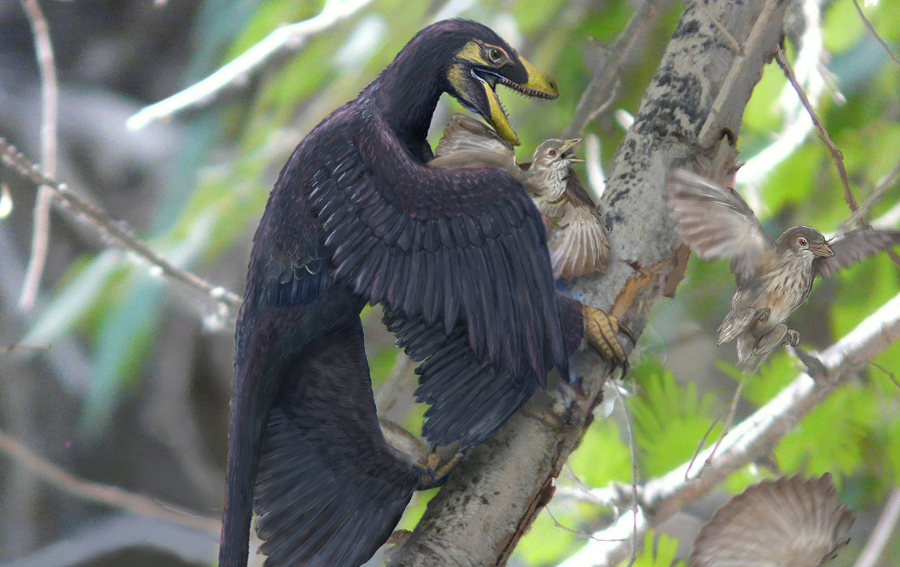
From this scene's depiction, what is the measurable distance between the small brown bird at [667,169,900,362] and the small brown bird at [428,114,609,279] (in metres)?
0.07

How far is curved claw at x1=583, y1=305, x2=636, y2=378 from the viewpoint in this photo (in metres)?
0.53

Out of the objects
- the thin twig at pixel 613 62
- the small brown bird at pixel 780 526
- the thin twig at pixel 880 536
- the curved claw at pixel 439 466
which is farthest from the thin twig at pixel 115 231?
the thin twig at pixel 880 536

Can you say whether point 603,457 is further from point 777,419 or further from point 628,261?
point 628,261

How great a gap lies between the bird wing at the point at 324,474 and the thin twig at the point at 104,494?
38 cm

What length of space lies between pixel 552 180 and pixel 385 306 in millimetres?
166

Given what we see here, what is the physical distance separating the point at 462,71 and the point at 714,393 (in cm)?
52

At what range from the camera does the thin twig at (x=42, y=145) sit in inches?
34.1

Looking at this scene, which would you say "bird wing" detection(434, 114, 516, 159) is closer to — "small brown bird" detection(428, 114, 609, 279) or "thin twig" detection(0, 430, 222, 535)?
"small brown bird" detection(428, 114, 609, 279)

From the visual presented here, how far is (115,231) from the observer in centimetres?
81

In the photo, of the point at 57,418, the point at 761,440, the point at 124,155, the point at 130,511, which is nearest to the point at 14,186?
the point at 124,155

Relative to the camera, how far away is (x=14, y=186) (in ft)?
2.90

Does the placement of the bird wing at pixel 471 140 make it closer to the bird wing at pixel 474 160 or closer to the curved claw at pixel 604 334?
the bird wing at pixel 474 160

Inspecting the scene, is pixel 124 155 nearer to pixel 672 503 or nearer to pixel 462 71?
pixel 462 71

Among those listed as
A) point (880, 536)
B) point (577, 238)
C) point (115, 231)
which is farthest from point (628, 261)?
point (115, 231)
